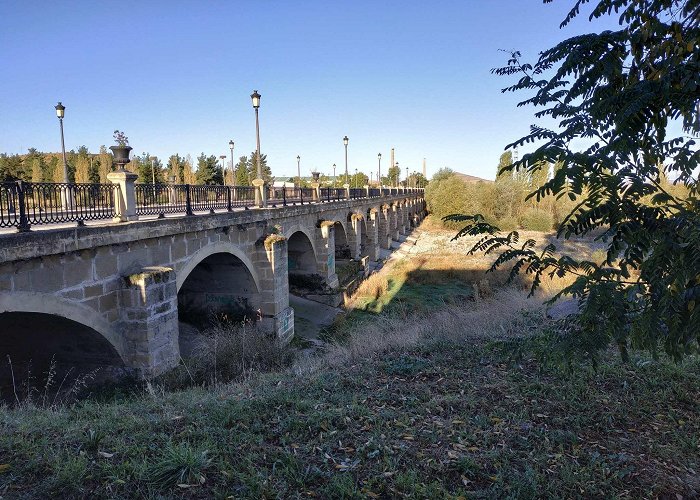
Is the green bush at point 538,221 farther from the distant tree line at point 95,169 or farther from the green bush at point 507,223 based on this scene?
the distant tree line at point 95,169

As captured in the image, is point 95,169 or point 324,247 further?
point 95,169

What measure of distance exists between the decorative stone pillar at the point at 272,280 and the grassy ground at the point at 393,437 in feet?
26.9

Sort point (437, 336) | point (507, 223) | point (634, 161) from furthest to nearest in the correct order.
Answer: point (507, 223) < point (437, 336) < point (634, 161)

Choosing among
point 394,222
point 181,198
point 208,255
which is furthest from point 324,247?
point 394,222

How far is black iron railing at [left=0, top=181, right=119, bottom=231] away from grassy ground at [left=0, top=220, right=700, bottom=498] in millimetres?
2653

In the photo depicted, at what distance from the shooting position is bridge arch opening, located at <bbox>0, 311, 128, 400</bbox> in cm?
833

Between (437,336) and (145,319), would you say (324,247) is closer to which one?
(145,319)

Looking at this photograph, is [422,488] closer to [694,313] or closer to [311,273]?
[694,313]

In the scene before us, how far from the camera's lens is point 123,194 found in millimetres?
8625

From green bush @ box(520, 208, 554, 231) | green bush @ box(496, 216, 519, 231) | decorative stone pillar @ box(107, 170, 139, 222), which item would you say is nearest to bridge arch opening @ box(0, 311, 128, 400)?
decorative stone pillar @ box(107, 170, 139, 222)

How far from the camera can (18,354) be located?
9.34m

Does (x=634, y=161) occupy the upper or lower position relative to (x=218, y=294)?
upper

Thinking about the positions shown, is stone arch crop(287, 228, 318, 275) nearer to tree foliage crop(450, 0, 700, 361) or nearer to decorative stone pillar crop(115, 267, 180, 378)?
decorative stone pillar crop(115, 267, 180, 378)

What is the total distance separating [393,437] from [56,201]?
617cm
